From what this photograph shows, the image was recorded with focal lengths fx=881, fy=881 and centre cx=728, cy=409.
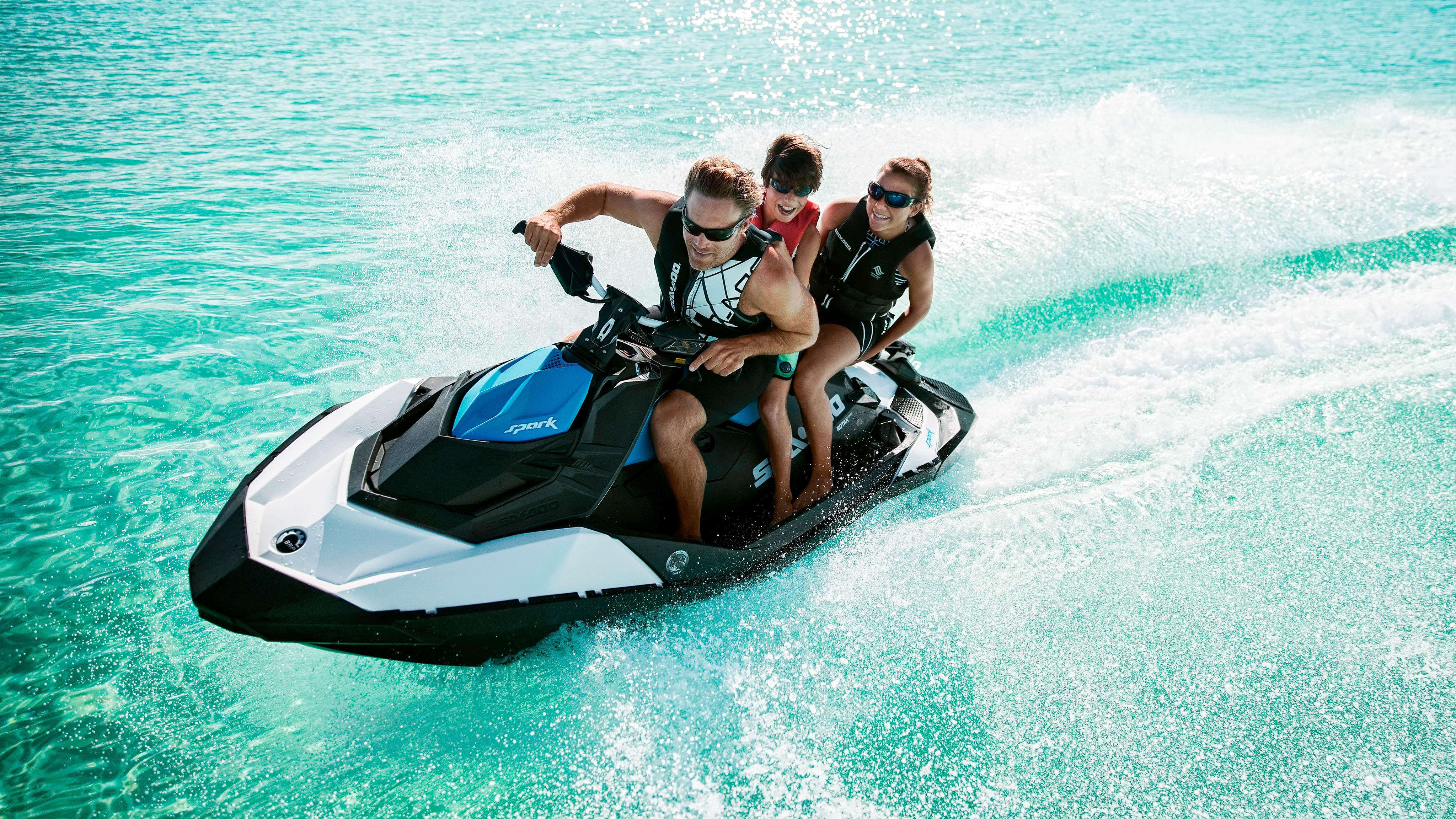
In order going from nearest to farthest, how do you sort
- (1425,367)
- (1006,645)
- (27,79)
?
(1006,645)
(1425,367)
(27,79)

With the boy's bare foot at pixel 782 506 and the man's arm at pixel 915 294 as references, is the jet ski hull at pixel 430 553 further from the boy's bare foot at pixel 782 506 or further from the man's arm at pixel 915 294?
the man's arm at pixel 915 294

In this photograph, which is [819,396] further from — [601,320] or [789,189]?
[601,320]

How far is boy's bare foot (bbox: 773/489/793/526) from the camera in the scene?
11.1 feet

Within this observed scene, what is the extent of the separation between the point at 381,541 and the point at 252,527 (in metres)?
0.36

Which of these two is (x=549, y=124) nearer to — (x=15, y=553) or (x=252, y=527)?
(x=15, y=553)

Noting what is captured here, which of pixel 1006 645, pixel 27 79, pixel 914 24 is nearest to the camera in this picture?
pixel 1006 645

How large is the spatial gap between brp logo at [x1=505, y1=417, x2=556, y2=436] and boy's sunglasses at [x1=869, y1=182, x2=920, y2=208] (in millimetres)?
1500

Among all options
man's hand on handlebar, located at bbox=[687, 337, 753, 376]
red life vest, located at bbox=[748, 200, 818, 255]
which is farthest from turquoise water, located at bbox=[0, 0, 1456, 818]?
→ red life vest, located at bbox=[748, 200, 818, 255]

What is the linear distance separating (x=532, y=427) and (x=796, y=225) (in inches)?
53.4

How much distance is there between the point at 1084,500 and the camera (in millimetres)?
A: 3850

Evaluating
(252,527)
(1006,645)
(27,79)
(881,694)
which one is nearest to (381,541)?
(252,527)

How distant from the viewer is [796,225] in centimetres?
341

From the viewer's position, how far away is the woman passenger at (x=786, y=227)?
312 centimetres

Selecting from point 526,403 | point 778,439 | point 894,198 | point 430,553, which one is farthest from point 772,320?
point 430,553
